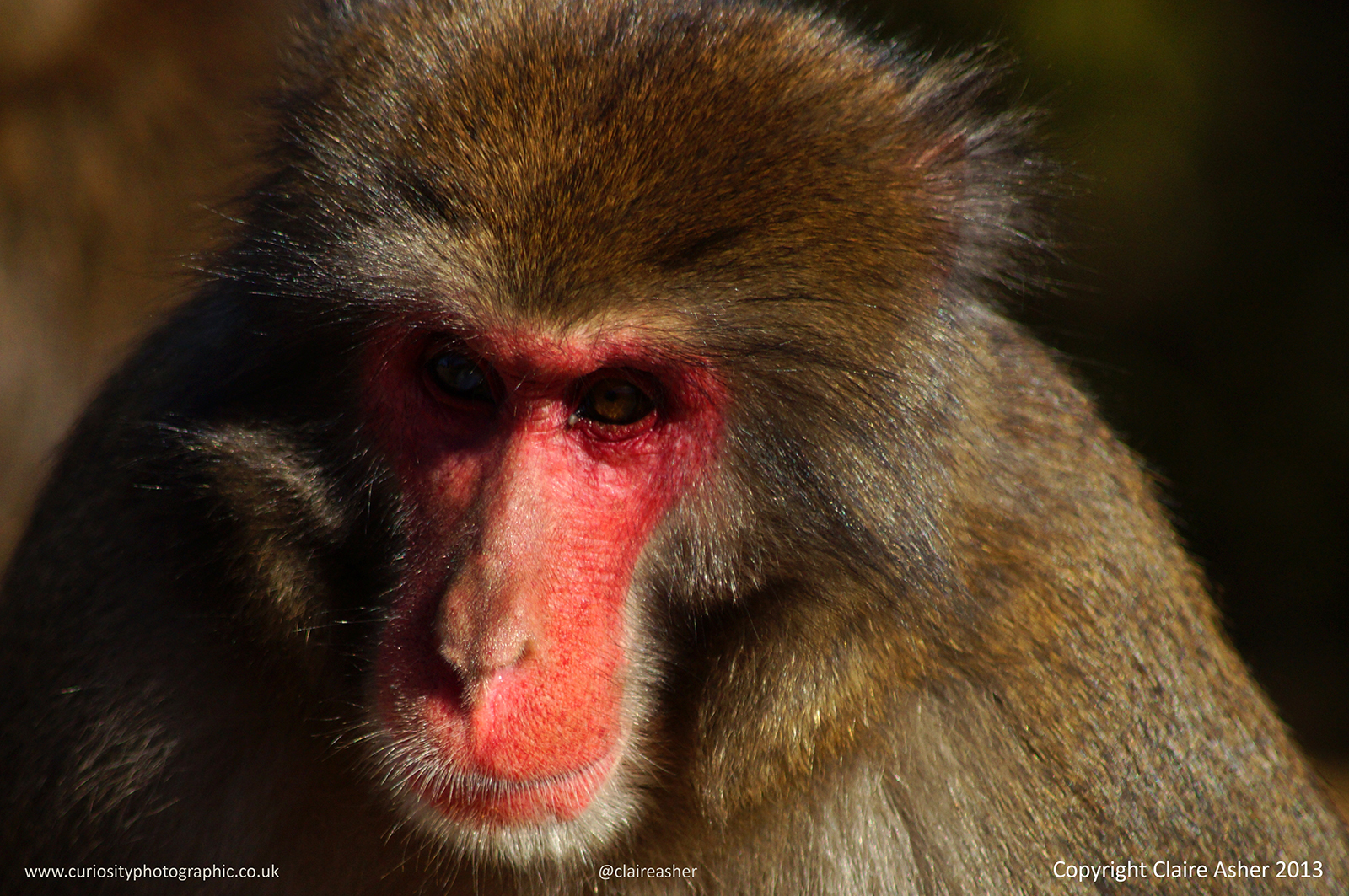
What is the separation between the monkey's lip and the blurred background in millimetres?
5788

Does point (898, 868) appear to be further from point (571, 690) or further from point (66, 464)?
point (66, 464)

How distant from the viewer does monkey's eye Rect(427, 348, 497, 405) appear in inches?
110

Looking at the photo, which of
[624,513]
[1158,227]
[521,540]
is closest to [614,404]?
[624,513]

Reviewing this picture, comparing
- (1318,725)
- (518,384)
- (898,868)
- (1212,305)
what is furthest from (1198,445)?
(518,384)

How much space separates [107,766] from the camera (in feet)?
10.7

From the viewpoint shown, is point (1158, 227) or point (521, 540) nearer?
point (521, 540)

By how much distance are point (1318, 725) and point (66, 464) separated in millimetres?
7003

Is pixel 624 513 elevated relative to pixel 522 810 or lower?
elevated

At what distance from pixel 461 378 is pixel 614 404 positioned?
0.31 meters

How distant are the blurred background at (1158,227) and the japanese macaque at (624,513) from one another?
491 centimetres

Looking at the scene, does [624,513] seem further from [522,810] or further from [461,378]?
[522,810]

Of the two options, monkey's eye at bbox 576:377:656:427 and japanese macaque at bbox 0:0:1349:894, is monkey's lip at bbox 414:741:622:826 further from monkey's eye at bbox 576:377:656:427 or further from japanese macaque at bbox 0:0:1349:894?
monkey's eye at bbox 576:377:656:427

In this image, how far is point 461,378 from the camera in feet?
9.18

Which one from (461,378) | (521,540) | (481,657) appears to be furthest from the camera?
(461,378)
